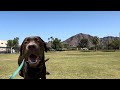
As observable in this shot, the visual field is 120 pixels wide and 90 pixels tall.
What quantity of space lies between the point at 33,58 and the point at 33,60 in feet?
0.35

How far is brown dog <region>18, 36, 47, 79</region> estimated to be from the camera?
536 centimetres

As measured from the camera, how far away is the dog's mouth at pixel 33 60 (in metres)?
5.34

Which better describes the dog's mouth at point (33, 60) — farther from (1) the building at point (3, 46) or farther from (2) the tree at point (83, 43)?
(2) the tree at point (83, 43)

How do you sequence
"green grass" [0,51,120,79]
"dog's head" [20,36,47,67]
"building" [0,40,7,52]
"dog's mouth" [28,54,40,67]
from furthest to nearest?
"building" [0,40,7,52] → "green grass" [0,51,120,79] → "dog's head" [20,36,47,67] → "dog's mouth" [28,54,40,67]

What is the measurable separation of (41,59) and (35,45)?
34cm

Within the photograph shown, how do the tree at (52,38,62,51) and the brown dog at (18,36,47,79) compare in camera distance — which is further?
the tree at (52,38,62,51)

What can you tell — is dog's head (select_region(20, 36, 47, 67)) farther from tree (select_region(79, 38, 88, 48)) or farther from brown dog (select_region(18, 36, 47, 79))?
tree (select_region(79, 38, 88, 48))

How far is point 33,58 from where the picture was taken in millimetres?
5609

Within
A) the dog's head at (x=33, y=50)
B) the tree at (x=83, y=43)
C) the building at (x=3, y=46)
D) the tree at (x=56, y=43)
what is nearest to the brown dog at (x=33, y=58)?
the dog's head at (x=33, y=50)

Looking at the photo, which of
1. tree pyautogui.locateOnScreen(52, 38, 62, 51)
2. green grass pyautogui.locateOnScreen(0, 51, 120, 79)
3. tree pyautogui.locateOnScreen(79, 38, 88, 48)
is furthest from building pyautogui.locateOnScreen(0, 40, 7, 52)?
green grass pyautogui.locateOnScreen(0, 51, 120, 79)
